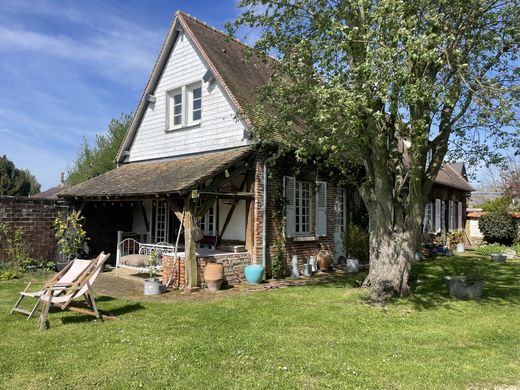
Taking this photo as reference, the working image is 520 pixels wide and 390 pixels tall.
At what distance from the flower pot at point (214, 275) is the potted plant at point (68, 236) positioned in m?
4.85

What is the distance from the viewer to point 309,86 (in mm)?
9086

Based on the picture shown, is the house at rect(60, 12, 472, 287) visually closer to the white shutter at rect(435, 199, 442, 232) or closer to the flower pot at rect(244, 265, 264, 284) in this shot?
the flower pot at rect(244, 265, 264, 284)

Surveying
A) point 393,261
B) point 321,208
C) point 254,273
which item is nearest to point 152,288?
point 254,273

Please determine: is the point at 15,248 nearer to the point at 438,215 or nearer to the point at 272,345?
the point at 272,345

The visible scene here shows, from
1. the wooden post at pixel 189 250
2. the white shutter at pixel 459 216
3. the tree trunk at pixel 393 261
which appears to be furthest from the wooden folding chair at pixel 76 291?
the white shutter at pixel 459 216

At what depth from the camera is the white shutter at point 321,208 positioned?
1380cm

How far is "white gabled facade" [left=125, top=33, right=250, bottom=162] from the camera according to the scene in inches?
493

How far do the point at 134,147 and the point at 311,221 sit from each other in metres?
7.30

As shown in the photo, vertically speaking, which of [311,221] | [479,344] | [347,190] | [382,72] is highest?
[382,72]

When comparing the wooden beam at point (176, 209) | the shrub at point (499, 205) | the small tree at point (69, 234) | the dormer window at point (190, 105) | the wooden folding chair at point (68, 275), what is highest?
the dormer window at point (190, 105)

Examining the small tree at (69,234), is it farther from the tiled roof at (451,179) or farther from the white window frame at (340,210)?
the tiled roof at (451,179)

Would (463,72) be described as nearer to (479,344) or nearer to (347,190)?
(479,344)

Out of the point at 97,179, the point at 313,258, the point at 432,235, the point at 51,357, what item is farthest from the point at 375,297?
the point at 432,235

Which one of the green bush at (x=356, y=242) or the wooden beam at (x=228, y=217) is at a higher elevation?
the wooden beam at (x=228, y=217)
